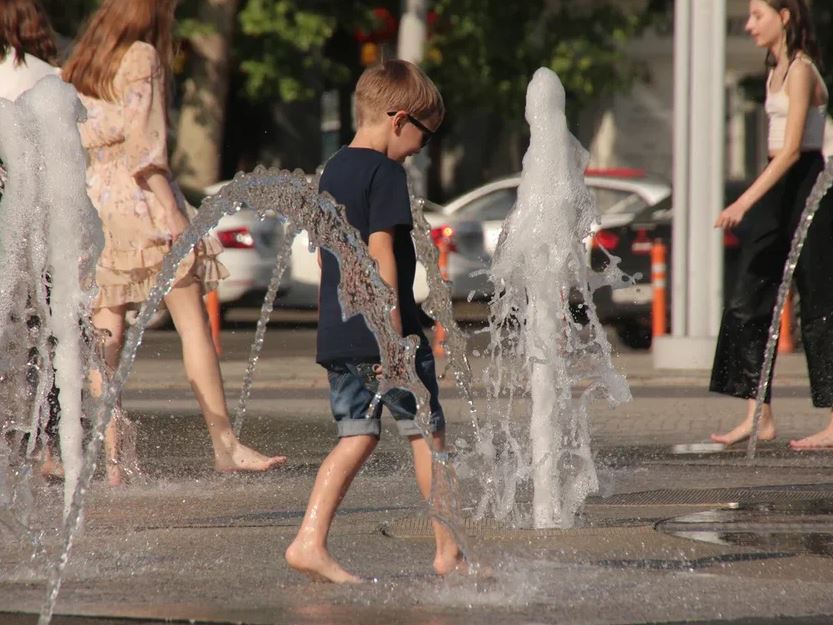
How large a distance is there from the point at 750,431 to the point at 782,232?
86cm

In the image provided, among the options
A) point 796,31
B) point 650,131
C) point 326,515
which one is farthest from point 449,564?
point 650,131

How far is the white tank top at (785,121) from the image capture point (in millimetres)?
8859

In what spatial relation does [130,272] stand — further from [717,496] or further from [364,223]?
[364,223]

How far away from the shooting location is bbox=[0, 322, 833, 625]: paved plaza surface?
5098 mm

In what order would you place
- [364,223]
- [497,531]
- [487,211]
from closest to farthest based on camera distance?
[364,223]
[497,531]
[487,211]

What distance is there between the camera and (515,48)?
91.1 feet

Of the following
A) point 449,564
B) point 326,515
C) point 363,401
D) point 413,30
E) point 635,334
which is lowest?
Answer: point 635,334

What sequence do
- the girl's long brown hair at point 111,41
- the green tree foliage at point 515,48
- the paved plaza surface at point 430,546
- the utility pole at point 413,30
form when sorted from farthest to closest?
the green tree foliage at point 515,48, the utility pole at point 413,30, the girl's long brown hair at point 111,41, the paved plaza surface at point 430,546

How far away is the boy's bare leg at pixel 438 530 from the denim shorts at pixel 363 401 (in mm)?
36

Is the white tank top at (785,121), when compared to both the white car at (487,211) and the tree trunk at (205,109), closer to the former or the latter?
the white car at (487,211)

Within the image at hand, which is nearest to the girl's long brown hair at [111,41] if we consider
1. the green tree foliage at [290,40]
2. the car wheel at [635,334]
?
the car wheel at [635,334]

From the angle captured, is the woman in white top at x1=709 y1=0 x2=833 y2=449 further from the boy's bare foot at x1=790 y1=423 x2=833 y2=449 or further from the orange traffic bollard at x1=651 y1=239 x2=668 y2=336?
the orange traffic bollard at x1=651 y1=239 x2=668 y2=336

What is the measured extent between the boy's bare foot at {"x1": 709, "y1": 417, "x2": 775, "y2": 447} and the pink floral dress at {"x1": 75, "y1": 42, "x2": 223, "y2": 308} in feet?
7.93

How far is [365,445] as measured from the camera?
5.61 m
